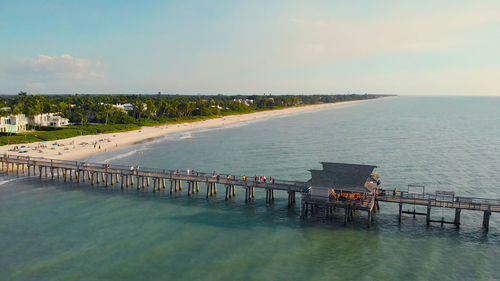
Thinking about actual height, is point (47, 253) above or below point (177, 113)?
below

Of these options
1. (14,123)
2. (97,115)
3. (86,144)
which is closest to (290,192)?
(86,144)

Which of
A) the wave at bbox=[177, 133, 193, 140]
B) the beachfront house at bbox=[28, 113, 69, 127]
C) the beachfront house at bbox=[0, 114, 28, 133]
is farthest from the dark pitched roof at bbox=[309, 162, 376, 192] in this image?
the beachfront house at bbox=[28, 113, 69, 127]

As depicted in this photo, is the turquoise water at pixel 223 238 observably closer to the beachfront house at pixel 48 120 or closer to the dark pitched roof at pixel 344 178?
the dark pitched roof at pixel 344 178

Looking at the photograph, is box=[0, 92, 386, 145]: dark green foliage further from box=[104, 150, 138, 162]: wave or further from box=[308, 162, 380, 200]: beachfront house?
box=[308, 162, 380, 200]: beachfront house

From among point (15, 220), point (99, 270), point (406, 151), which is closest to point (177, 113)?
point (406, 151)

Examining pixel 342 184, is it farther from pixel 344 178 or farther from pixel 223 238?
pixel 223 238

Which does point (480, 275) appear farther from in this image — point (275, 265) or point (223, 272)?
point (223, 272)

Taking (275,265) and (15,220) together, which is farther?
(15,220)
